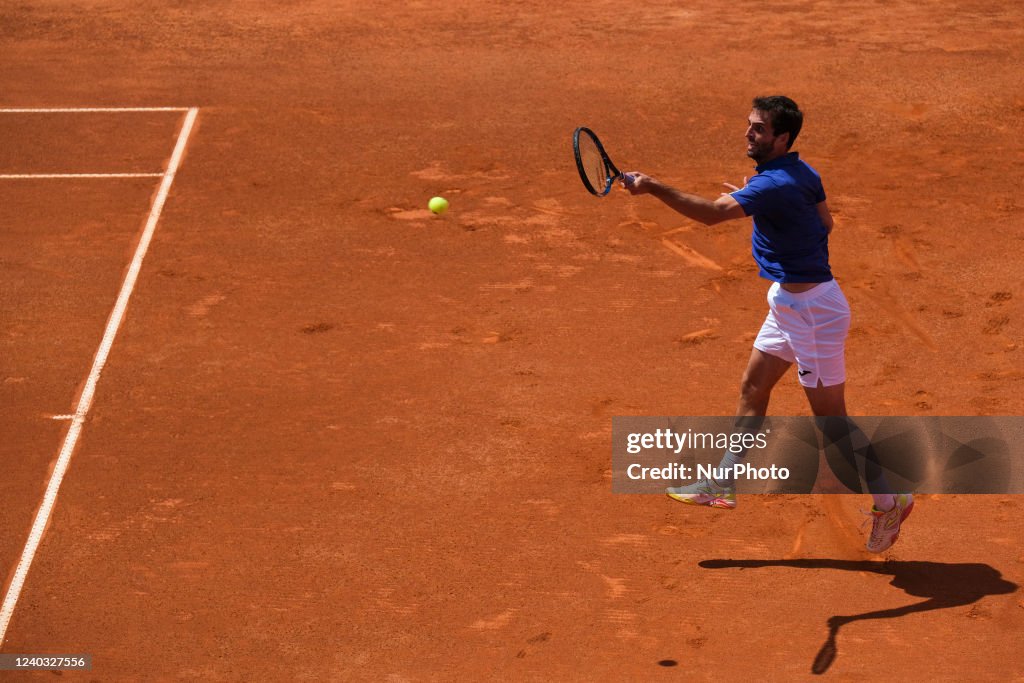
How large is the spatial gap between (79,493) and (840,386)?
4381 millimetres

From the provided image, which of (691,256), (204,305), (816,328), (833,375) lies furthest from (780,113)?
(204,305)

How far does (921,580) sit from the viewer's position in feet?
21.1

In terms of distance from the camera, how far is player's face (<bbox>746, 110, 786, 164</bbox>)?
623cm

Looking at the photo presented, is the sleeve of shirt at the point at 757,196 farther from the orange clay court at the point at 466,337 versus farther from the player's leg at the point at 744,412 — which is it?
the orange clay court at the point at 466,337

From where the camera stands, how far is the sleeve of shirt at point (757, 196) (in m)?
6.18

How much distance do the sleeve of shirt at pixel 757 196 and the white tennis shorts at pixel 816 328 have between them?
51 centimetres

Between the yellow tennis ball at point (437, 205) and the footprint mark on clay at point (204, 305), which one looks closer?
the footprint mark on clay at point (204, 305)

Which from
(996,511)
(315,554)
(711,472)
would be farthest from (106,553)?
(996,511)

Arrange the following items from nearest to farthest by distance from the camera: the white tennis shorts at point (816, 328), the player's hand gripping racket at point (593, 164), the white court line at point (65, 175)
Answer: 1. the white tennis shorts at point (816, 328)
2. the player's hand gripping racket at point (593, 164)
3. the white court line at point (65, 175)

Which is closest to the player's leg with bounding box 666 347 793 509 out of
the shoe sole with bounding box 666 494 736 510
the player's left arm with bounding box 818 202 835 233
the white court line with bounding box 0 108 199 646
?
the shoe sole with bounding box 666 494 736 510

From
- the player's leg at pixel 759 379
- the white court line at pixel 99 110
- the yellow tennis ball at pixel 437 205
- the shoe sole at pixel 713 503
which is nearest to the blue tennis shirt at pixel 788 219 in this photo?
the player's leg at pixel 759 379

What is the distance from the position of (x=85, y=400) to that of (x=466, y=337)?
2.62 m

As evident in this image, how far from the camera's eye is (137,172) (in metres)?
11.8

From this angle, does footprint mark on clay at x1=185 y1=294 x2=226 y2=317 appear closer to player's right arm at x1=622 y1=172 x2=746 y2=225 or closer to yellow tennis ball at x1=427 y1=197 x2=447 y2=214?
yellow tennis ball at x1=427 y1=197 x2=447 y2=214
